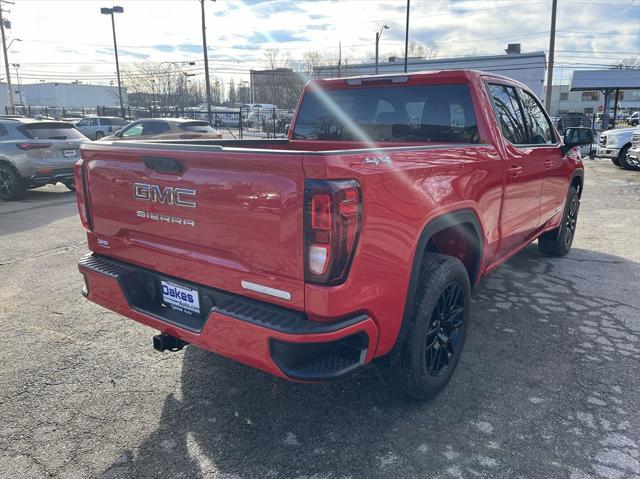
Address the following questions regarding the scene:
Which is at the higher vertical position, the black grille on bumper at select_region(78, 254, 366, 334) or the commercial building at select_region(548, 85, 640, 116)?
the commercial building at select_region(548, 85, 640, 116)

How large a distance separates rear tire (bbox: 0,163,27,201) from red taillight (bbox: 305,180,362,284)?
401 inches

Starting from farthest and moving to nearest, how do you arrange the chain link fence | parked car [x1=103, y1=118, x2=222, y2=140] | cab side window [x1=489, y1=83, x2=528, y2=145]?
the chain link fence → parked car [x1=103, y1=118, x2=222, y2=140] → cab side window [x1=489, y1=83, x2=528, y2=145]

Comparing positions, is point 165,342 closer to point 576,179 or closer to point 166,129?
point 576,179

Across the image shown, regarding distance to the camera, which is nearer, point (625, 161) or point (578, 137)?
point (578, 137)

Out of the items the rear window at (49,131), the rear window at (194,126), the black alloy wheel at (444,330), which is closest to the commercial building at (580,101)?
the rear window at (194,126)

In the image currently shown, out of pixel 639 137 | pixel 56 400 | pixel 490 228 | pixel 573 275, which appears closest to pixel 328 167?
pixel 490 228

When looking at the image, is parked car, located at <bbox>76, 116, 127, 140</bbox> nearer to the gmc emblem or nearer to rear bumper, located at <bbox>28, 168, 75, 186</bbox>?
rear bumper, located at <bbox>28, 168, 75, 186</bbox>

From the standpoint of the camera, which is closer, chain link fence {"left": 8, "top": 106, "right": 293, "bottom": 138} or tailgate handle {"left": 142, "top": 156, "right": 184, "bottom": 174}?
tailgate handle {"left": 142, "top": 156, "right": 184, "bottom": 174}

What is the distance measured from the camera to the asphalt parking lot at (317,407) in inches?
97.1

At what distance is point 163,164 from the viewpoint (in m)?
2.59

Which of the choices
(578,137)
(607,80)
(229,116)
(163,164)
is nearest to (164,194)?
(163,164)

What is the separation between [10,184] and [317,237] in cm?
1041

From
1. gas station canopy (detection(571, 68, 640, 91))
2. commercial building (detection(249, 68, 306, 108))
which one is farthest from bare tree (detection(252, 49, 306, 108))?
gas station canopy (detection(571, 68, 640, 91))

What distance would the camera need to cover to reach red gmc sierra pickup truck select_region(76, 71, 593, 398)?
214 centimetres
